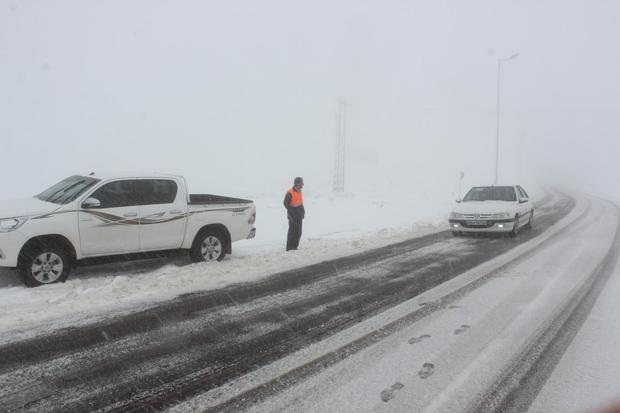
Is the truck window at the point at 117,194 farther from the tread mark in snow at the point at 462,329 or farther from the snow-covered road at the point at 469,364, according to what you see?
the tread mark in snow at the point at 462,329

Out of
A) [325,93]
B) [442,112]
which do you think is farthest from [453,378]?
[442,112]

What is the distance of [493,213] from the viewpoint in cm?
1249

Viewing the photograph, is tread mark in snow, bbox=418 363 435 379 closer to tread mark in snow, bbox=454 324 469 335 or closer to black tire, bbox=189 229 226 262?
tread mark in snow, bbox=454 324 469 335

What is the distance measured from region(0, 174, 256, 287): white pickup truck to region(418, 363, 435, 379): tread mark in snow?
18.2ft

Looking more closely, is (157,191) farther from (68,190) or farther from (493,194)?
(493,194)

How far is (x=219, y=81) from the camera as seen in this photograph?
3676 inches

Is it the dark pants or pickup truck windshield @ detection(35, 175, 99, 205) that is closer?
pickup truck windshield @ detection(35, 175, 99, 205)

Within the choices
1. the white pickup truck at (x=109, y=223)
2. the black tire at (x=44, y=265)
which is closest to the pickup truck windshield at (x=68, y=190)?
the white pickup truck at (x=109, y=223)

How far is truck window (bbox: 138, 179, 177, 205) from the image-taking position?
817 cm

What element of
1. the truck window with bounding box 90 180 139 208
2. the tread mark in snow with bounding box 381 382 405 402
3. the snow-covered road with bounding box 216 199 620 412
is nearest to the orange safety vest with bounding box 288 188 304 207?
the truck window with bounding box 90 180 139 208

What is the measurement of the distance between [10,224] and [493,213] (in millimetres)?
11100

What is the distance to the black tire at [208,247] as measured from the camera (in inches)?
342

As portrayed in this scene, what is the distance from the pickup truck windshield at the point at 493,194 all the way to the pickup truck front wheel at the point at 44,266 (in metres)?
11.3

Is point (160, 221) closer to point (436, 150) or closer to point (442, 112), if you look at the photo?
point (436, 150)
